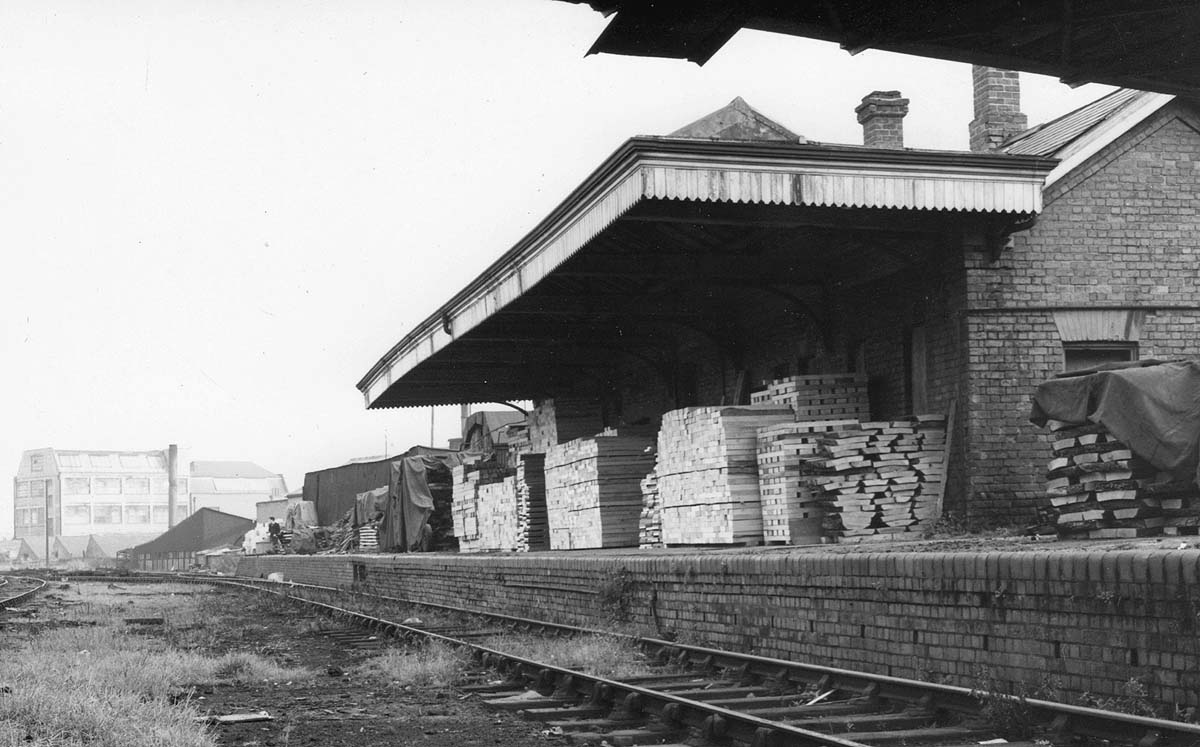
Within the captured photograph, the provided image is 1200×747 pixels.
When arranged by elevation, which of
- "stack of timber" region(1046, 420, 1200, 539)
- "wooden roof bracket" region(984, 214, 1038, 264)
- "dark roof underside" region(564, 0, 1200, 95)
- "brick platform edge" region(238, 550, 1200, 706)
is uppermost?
"wooden roof bracket" region(984, 214, 1038, 264)

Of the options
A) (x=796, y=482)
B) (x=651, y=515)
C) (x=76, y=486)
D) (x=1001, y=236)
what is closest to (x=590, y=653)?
(x=796, y=482)

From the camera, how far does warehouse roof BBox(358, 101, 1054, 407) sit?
490 inches

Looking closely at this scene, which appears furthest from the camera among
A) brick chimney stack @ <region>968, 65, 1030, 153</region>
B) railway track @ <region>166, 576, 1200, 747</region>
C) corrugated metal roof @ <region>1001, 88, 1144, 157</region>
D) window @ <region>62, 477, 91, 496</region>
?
window @ <region>62, 477, 91, 496</region>

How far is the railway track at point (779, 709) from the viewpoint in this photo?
20.4 ft

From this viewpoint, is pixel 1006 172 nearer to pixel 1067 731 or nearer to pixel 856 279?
pixel 856 279

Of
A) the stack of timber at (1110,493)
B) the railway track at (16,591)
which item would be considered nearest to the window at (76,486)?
the railway track at (16,591)

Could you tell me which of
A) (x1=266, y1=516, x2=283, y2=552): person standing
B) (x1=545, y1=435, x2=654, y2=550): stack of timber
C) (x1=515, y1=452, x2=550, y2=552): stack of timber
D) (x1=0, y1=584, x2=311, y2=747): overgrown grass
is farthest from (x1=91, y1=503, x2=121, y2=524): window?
(x1=545, y1=435, x2=654, y2=550): stack of timber

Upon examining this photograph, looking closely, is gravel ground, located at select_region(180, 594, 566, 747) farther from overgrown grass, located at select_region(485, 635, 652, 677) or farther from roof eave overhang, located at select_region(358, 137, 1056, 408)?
roof eave overhang, located at select_region(358, 137, 1056, 408)

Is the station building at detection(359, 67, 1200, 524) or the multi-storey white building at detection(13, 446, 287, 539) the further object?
the multi-storey white building at detection(13, 446, 287, 539)

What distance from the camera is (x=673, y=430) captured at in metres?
16.0

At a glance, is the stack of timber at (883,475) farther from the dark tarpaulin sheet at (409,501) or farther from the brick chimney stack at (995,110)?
the dark tarpaulin sheet at (409,501)

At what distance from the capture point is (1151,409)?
1023 centimetres

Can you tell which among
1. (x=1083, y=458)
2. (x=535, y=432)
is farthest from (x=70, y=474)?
(x=1083, y=458)

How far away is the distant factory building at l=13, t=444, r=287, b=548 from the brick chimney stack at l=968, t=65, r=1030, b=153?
272 feet
